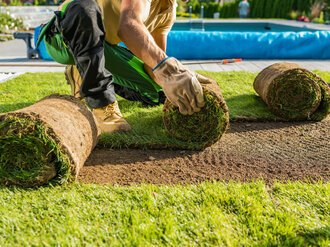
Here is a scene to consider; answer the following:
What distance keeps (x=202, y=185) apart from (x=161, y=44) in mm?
1759

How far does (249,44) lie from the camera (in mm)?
7086

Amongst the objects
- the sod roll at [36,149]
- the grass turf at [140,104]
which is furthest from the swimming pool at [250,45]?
the sod roll at [36,149]

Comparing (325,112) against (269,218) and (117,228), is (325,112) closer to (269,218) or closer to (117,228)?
(269,218)

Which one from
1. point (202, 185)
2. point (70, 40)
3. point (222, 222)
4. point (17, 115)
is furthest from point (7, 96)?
point (222, 222)

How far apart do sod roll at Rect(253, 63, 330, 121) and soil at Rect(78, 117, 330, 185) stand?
1.07 ft

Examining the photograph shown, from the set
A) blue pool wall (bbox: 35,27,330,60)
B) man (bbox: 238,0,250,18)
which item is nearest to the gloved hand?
blue pool wall (bbox: 35,27,330,60)

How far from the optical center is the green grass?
4.39ft

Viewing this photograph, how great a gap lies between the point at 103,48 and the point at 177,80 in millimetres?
699

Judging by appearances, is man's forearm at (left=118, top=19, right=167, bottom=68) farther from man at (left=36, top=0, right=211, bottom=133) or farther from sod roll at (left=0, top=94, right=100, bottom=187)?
sod roll at (left=0, top=94, right=100, bottom=187)

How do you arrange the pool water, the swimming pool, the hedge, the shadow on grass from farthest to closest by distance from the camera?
the hedge < the pool water < the swimming pool < the shadow on grass

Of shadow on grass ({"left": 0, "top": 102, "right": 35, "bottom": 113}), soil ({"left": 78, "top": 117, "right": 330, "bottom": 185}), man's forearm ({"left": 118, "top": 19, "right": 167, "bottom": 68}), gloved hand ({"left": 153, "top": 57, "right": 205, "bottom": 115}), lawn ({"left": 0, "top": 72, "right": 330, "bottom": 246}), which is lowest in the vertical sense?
shadow on grass ({"left": 0, "top": 102, "right": 35, "bottom": 113})

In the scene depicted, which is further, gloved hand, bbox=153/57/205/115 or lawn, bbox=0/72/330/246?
gloved hand, bbox=153/57/205/115

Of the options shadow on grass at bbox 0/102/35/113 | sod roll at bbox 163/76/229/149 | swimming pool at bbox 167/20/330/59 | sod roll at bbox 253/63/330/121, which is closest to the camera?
sod roll at bbox 163/76/229/149

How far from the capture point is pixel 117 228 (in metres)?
1.42
